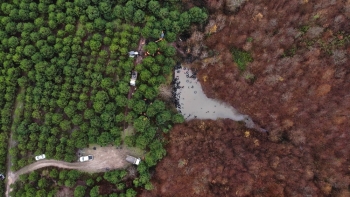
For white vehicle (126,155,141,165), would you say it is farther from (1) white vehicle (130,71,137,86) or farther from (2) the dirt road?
(1) white vehicle (130,71,137,86)

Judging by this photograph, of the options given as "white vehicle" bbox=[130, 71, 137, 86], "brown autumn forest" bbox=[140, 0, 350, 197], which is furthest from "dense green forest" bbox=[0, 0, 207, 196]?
"brown autumn forest" bbox=[140, 0, 350, 197]

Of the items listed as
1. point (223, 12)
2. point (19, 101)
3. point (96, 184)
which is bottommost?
point (96, 184)

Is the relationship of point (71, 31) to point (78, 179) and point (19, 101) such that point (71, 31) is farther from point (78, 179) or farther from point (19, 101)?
point (78, 179)

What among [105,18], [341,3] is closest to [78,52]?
[105,18]

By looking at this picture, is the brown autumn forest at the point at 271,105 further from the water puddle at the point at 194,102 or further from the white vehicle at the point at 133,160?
the white vehicle at the point at 133,160

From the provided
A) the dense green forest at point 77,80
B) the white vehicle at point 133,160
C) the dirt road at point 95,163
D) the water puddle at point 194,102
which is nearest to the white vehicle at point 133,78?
the dense green forest at point 77,80

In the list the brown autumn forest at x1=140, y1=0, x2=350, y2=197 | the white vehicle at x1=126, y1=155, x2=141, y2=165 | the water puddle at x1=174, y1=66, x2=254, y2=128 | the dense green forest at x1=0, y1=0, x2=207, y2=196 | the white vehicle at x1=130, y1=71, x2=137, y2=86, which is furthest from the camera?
the water puddle at x1=174, y1=66, x2=254, y2=128
